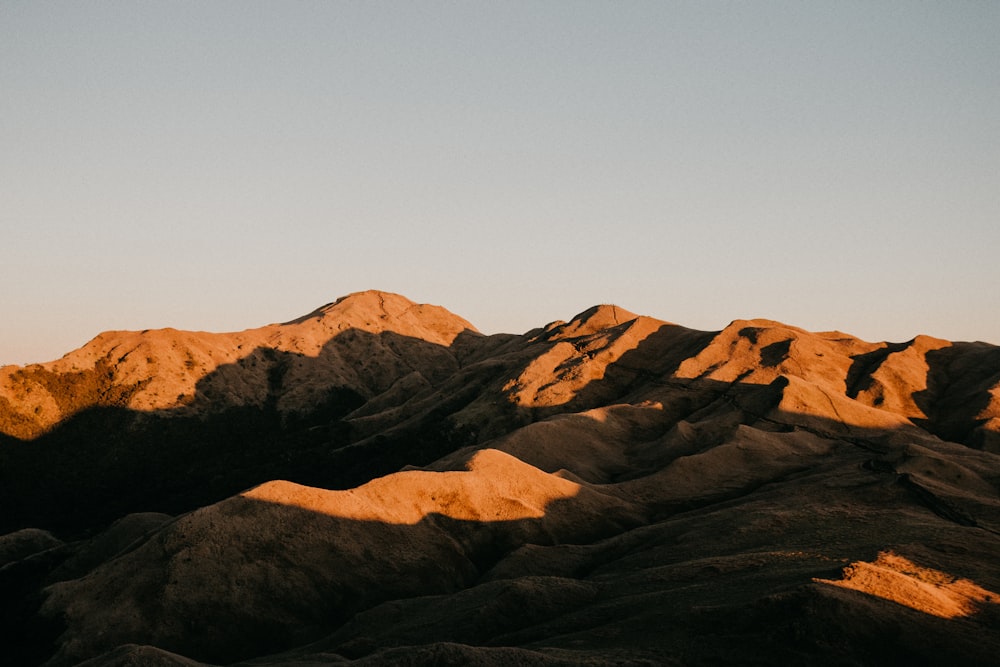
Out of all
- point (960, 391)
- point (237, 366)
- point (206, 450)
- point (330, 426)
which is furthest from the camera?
point (237, 366)

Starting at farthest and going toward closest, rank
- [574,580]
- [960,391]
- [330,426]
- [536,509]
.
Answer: [330,426]
[960,391]
[536,509]
[574,580]

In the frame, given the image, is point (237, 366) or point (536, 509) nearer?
point (536, 509)

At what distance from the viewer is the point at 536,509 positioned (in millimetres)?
61312

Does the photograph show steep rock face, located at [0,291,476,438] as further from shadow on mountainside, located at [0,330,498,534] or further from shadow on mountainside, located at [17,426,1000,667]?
shadow on mountainside, located at [17,426,1000,667]

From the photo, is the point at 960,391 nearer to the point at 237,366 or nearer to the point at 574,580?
the point at 574,580

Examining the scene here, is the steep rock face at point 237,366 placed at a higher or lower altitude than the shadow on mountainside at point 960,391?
higher

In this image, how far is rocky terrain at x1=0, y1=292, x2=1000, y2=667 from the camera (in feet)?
105

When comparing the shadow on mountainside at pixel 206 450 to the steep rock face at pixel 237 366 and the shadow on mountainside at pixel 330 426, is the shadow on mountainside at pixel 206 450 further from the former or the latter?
the steep rock face at pixel 237 366

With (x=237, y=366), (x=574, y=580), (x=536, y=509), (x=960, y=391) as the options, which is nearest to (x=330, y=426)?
(x=237, y=366)

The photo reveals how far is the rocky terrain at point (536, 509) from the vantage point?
31.9 m

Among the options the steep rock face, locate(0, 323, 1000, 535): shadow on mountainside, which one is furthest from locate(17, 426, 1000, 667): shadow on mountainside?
the steep rock face

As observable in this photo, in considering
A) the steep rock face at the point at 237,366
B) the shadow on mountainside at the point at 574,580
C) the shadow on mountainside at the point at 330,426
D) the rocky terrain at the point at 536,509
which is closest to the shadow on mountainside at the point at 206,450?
the shadow on mountainside at the point at 330,426

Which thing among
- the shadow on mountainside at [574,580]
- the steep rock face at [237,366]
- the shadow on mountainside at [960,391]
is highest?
the steep rock face at [237,366]

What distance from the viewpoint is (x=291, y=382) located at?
15000 centimetres
